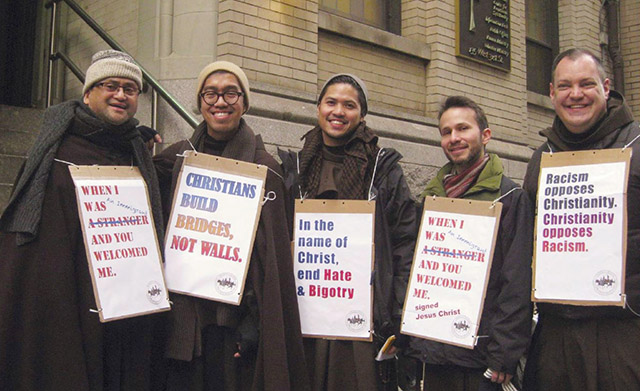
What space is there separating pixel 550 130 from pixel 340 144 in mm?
1039

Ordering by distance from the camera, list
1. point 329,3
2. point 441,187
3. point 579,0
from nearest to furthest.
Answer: point 441,187, point 329,3, point 579,0

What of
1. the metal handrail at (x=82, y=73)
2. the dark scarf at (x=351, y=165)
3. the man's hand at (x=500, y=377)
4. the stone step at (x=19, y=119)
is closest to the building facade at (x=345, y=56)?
the metal handrail at (x=82, y=73)

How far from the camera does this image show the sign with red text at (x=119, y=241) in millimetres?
2811

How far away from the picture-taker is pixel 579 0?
11289mm

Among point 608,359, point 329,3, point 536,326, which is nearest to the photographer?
point 608,359

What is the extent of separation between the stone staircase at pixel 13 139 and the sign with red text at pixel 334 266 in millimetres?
3126

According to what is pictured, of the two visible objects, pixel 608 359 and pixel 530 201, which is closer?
pixel 608 359

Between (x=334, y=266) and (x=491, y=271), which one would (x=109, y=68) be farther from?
(x=491, y=271)

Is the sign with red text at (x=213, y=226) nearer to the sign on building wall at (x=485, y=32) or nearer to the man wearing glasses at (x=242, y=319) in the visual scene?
the man wearing glasses at (x=242, y=319)

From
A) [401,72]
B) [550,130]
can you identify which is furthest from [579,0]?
[550,130]

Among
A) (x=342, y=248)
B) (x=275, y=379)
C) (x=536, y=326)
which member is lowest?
(x=275, y=379)

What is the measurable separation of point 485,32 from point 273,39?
3.59m

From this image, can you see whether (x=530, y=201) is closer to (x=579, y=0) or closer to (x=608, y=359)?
(x=608, y=359)

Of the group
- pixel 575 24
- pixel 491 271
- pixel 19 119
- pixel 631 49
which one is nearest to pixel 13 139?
pixel 19 119
